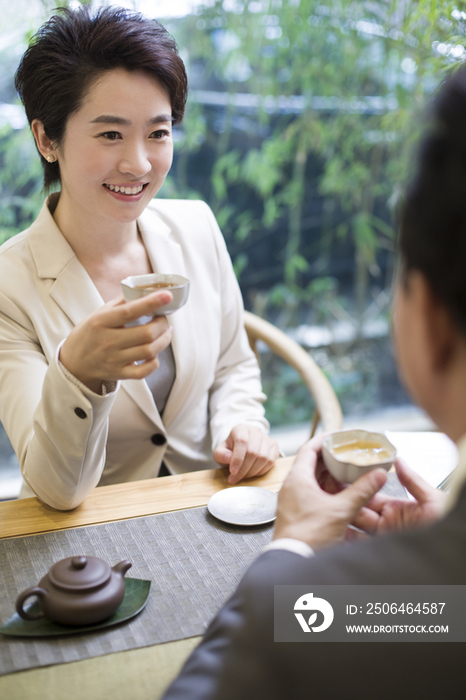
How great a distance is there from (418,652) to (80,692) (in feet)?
1.58

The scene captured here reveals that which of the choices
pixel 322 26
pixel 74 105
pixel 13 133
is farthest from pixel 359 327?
pixel 74 105

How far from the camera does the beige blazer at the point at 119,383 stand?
1.22 meters

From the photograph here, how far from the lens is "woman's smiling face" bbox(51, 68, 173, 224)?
1.45m

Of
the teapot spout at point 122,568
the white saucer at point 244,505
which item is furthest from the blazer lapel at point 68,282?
the teapot spout at point 122,568

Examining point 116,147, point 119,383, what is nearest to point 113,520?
point 119,383

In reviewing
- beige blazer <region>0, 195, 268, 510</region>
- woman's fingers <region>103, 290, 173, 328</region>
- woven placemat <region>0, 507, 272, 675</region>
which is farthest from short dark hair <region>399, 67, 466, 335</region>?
beige blazer <region>0, 195, 268, 510</region>

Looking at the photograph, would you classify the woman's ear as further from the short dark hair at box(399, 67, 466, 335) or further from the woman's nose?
the short dark hair at box(399, 67, 466, 335)

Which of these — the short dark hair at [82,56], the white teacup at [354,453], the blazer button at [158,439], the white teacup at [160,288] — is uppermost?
the short dark hair at [82,56]

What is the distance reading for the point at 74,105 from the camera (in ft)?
4.80

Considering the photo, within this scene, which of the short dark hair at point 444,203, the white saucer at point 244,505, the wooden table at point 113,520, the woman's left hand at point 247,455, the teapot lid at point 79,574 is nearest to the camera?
the short dark hair at point 444,203

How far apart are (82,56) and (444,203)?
3.93 ft

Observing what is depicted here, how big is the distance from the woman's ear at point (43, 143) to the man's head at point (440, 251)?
1210mm

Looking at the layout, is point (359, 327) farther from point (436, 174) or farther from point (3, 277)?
point (436, 174)

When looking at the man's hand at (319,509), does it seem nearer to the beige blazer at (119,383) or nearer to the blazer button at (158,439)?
the beige blazer at (119,383)
